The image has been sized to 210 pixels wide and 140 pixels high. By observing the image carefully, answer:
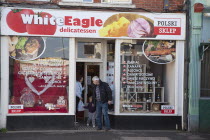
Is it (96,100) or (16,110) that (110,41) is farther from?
(16,110)

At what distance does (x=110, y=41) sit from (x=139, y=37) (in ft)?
3.34

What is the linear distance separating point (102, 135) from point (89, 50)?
2.98 meters

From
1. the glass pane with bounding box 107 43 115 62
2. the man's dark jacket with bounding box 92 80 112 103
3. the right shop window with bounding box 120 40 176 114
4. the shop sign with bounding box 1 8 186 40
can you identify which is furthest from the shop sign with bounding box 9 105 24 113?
the glass pane with bounding box 107 43 115 62

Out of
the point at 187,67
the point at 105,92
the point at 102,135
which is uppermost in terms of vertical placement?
the point at 187,67

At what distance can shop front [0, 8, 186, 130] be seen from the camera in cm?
876

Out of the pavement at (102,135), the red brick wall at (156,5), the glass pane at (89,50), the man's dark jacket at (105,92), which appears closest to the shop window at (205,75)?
the pavement at (102,135)

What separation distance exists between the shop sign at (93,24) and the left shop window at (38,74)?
12.6 inches

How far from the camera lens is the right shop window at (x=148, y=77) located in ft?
30.7

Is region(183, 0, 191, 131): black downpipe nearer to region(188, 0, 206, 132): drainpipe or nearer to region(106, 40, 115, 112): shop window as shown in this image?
region(188, 0, 206, 132): drainpipe

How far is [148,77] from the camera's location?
9.46 m

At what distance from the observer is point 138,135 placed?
8516mm

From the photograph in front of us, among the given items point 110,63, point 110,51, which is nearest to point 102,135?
point 110,63

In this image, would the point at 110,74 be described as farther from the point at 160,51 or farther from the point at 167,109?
the point at 167,109

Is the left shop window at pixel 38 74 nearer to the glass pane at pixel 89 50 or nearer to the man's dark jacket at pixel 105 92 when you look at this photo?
the glass pane at pixel 89 50
